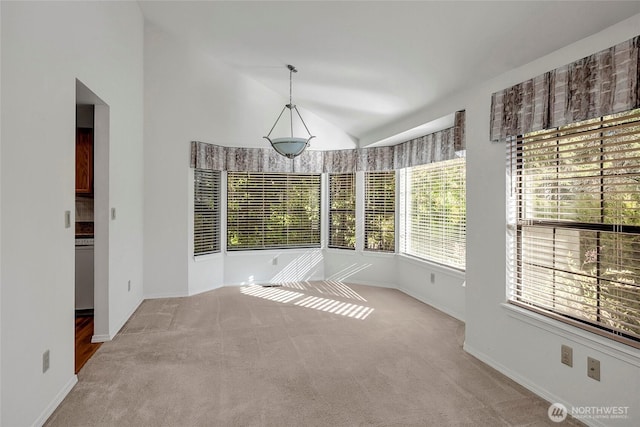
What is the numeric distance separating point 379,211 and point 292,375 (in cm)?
370

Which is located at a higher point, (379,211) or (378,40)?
(378,40)

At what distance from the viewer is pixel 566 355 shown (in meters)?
2.53

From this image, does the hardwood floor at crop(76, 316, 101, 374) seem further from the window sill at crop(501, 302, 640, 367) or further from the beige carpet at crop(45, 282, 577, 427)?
the window sill at crop(501, 302, 640, 367)

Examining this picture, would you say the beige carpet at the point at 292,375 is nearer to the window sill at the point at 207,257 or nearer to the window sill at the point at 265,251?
the window sill at the point at 207,257

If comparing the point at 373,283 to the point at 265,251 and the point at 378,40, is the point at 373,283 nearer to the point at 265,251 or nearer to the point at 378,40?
the point at 265,251

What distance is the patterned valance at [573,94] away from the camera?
2.13 m

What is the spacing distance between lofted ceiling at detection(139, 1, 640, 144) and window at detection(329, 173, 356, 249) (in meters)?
1.14

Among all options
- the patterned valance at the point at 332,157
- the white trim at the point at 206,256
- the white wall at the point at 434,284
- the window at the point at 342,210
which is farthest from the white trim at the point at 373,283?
the white trim at the point at 206,256

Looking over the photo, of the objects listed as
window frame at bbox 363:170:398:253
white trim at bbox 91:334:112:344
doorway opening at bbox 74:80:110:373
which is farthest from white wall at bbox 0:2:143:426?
window frame at bbox 363:170:398:253

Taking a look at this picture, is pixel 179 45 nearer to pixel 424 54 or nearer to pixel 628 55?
pixel 424 54

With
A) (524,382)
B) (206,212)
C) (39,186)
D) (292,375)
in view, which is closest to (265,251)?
(206,212)

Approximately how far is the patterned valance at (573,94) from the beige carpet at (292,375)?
195cm

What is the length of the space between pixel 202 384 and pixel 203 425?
54 centimetres

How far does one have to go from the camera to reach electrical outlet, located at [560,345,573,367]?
2.50 meters
